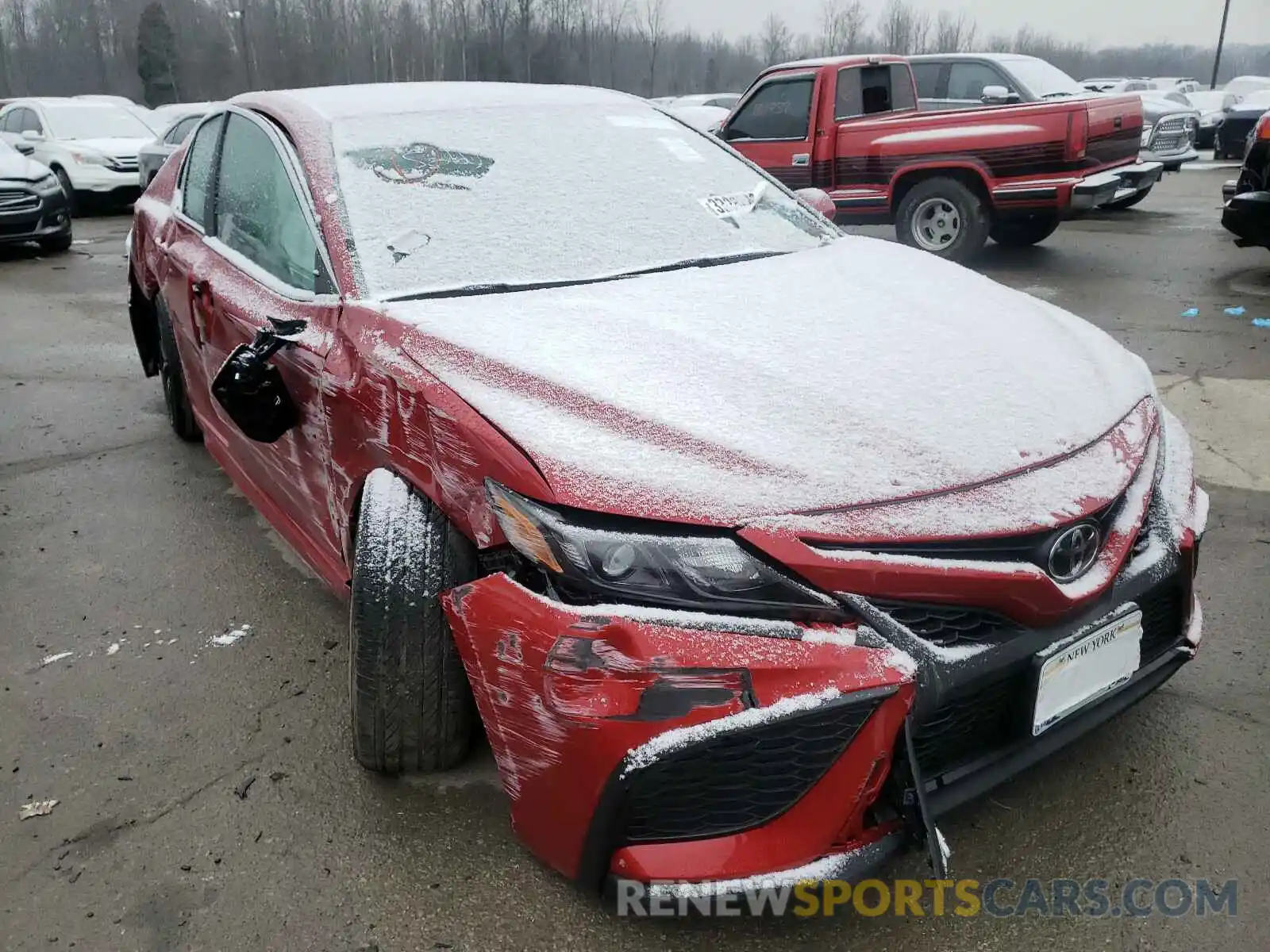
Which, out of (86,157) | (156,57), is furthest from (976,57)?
(156,57)

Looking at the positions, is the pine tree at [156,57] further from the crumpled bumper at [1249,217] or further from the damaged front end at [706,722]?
the damaged front end at [706,722]

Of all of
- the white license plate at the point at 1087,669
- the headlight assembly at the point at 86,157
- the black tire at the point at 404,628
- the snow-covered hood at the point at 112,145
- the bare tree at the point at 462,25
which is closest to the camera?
the white license plate at the point at 1087,669

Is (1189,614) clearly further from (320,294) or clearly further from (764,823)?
A: (320,294)

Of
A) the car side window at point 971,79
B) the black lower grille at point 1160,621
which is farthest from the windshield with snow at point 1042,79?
the black lower grille at point 1160,621

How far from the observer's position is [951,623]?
5.66 feet

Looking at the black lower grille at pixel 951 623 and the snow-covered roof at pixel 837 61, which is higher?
the snow-covered roof at pixel 837 61

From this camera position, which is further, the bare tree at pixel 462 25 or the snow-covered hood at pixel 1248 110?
the bare tree at pixel 462 25

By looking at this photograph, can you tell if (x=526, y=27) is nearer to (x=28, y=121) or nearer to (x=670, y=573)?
(x=28, y=121)

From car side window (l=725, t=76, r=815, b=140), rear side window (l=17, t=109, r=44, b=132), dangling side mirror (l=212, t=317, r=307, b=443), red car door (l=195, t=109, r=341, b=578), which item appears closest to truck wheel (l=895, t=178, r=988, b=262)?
car side window (l=725, t=76, r=815, b=140)

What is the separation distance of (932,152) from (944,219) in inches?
21.6

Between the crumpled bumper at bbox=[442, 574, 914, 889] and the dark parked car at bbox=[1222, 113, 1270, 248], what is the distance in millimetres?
6858

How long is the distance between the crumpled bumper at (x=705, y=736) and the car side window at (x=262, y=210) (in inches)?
54.6

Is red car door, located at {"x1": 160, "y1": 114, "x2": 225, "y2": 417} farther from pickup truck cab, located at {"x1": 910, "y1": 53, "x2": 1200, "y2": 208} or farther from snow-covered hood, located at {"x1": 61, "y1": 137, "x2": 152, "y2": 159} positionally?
snow-covered hood, located at {"x1": 61, "y1": 137, "x2": 152, "y2": 159}

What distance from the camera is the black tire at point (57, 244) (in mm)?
11023
